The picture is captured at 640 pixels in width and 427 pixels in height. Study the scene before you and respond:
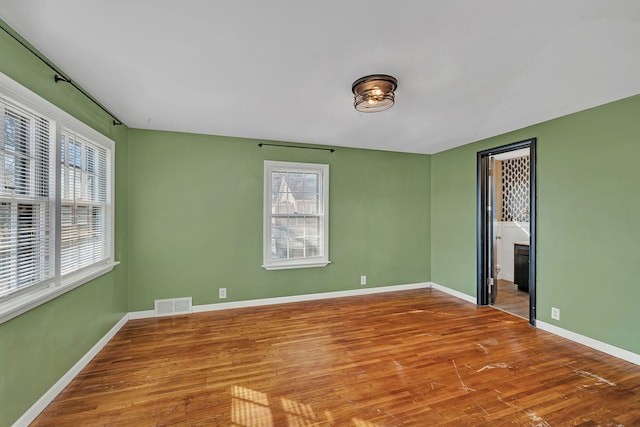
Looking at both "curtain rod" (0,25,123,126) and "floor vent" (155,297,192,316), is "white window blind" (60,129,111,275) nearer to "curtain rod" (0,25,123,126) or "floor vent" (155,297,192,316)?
"curtain rod" (0,25,123,126)

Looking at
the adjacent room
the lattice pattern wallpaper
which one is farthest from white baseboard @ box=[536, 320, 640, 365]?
the lattice pattern wallpaper

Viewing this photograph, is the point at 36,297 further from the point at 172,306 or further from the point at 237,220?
the point at 237,220

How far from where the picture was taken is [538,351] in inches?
109

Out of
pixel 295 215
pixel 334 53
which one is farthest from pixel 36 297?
pixel 295 215

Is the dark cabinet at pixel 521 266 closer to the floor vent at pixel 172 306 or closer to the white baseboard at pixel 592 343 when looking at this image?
the white baseboard at pixel 592 343

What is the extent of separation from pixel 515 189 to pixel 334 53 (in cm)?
513

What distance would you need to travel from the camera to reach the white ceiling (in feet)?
5.05

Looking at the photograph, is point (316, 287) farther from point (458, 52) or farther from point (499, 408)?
point (458, 52)

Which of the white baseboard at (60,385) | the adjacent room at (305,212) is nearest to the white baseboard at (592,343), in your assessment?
the adjacent room at (305,212)

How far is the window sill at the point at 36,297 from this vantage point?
Answer: 162 centimetres

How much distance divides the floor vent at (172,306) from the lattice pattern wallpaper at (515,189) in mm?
5878

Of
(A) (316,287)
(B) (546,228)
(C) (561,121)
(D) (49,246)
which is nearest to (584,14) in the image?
(C) (561,121)

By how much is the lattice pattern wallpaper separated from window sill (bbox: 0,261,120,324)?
648 centimetres

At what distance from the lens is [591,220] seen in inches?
114
